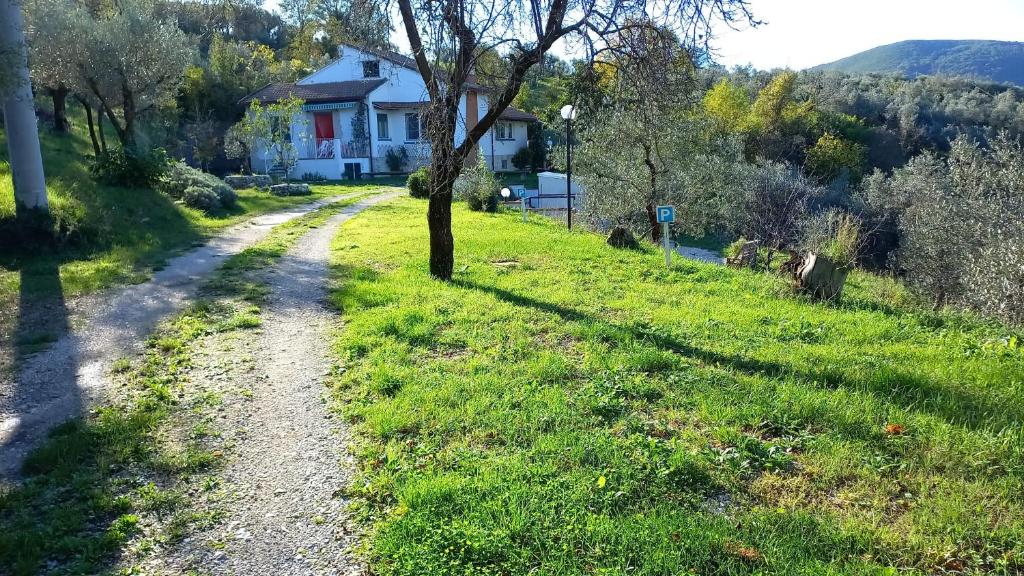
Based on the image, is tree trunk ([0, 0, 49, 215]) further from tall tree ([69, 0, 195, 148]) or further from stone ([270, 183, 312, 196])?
stone ([270, 183, 312, 196])

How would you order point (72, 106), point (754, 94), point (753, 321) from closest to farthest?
point (753, 321), point (72, 106), point (754, 94)

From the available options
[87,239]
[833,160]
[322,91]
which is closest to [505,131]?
[322,91]

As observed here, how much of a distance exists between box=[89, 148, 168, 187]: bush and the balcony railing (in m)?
19.1

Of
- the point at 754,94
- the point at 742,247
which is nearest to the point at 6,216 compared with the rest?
the point at 742,247

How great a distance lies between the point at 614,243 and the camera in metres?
12.9

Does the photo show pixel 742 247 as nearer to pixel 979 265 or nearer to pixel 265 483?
pixel 979 265

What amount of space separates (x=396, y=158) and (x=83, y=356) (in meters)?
31.3

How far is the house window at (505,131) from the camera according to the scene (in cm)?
4131

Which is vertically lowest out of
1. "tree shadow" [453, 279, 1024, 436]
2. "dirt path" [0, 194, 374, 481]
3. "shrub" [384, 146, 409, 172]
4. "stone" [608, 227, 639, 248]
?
"tree shadow" [453, 279, 1024, 436]

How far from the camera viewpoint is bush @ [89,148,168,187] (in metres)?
15.9

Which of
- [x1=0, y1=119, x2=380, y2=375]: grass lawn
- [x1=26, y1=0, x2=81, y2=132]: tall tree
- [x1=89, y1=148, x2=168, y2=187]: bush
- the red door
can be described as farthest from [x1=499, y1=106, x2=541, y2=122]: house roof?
[x1=89, y1=148, x2=168, y2=187]: bush

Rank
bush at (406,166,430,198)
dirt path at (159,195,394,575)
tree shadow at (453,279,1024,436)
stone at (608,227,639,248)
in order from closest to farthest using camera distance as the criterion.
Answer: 1. dirt path at (159,195,394,575)
2. tree shadow at (453,279,1024,436)
3. stone at (608,227,639,248)
4. bush at (406,166,430,198)

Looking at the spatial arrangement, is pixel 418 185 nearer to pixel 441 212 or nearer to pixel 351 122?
pixel 351 122

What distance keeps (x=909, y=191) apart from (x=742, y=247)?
45.2ft
